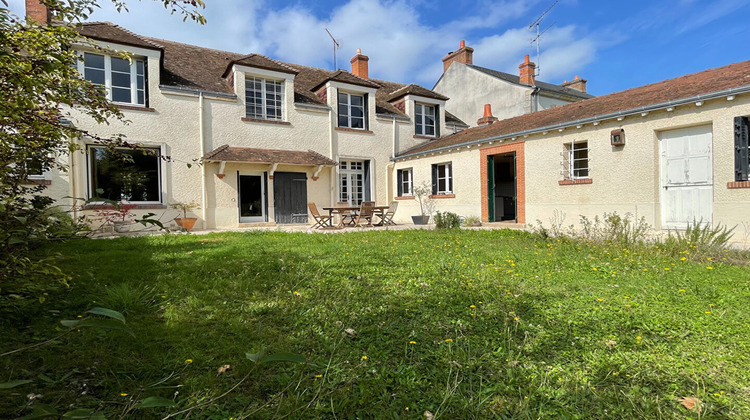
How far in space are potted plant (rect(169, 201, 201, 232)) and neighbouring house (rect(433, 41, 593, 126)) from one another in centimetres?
1503

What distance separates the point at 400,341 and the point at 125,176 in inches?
479

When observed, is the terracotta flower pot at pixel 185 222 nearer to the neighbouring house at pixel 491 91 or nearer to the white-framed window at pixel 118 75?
the white-framed window at pixel 118 75

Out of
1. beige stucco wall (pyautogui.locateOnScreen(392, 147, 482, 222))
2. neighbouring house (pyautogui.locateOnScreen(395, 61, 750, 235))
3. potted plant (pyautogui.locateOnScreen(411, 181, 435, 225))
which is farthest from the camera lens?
potted plant (pyautogui.locateOnScreen(411, 181, 435, 225))

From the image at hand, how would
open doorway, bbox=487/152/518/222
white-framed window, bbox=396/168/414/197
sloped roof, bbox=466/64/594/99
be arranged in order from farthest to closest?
sloped roof, bbox=466/64/594/99, white-framed window, bbox=396/168/414/197, open doorway, bbox=487/152/518/222

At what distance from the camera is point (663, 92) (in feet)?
29.5

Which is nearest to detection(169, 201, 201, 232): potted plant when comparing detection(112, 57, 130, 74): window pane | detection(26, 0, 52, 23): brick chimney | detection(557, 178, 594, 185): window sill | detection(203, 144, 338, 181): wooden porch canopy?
detection(203, 144, 338, 181): wooden porch canopy

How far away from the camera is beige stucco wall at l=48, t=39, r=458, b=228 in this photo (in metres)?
11.5

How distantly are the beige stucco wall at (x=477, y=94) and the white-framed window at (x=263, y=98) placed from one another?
11.1m

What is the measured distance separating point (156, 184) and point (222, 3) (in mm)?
10697

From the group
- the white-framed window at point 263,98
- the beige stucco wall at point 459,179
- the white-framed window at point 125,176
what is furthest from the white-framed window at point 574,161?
the white-framed window at point 125,176

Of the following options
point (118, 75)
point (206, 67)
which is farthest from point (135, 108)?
point (206, 67)

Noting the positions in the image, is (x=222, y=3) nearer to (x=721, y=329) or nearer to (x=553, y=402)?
(x=553, y=402)

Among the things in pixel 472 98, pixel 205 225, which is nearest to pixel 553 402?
pixel 205 225

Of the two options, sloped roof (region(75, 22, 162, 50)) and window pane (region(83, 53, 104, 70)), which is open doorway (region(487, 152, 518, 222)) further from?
window pane (region(83, 53, 104, 70))
